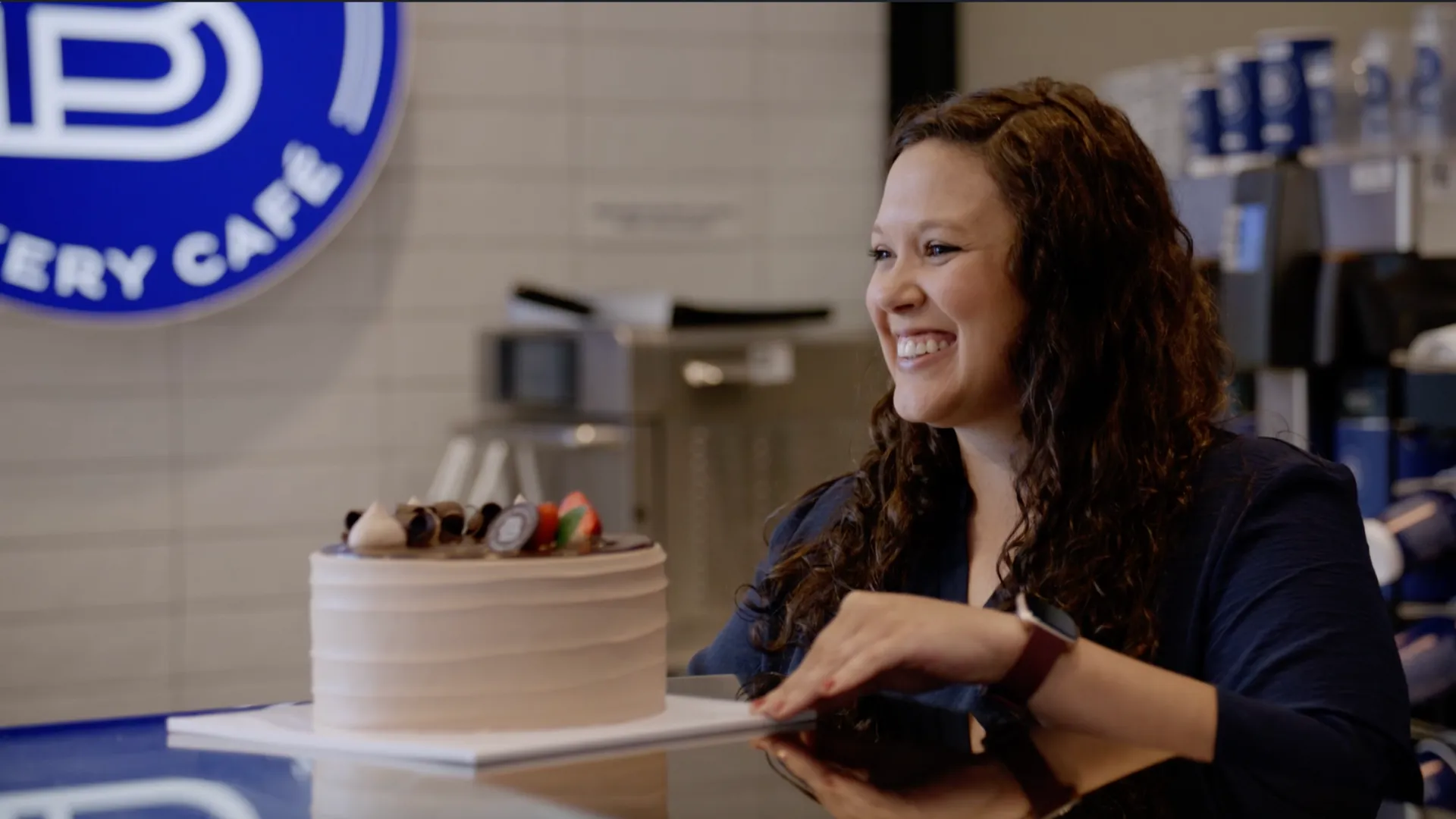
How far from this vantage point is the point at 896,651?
3.96ft

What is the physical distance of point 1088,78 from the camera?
4988mm

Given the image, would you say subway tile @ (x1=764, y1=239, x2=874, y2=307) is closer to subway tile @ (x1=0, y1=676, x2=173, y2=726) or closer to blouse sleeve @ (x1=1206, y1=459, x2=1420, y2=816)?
subway tile @ (x1=0, y1=676, x2=173, y2=726)

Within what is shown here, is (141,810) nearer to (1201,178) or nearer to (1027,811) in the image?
(1027,811)

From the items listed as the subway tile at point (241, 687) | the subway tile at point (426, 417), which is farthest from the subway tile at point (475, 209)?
the subway tile at point (241, 687)

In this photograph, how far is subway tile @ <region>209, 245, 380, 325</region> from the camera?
4359mm

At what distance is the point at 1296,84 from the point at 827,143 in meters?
1.69

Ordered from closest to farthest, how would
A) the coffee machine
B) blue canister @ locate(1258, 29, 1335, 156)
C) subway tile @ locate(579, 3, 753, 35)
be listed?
the coffee machine
blue canister @ locate(1258, 29, 1335, 156)
subway tile @ locate(579, 3, 753, 35)

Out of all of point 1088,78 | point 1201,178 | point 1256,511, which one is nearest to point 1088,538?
point 1256,511

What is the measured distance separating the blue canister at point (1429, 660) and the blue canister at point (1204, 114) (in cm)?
154

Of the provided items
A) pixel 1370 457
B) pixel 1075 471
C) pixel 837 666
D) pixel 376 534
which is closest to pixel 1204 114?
pixel 1370 457

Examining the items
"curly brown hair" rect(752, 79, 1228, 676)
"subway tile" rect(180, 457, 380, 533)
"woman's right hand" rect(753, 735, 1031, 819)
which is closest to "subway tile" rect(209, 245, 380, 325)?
"subway tile" rect(180, 457, 380, 533)

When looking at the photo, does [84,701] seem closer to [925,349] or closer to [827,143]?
[827,143]

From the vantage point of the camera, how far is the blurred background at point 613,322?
3.37 m

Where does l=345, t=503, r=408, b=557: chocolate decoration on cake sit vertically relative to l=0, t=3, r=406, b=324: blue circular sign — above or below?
below
